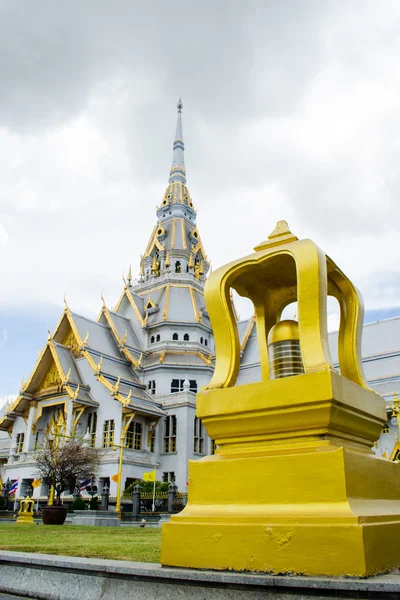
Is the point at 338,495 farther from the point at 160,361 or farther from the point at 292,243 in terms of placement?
the point at 160,361

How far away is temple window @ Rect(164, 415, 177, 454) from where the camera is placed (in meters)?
28.2

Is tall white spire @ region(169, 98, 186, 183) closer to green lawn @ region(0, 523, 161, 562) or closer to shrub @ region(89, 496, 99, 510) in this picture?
shrub @ region(89, 496, 99, 510)

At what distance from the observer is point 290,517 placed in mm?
2359

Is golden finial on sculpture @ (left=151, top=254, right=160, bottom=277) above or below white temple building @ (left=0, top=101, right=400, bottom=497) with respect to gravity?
above

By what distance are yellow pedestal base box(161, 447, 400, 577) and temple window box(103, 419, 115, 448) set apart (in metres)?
24.8

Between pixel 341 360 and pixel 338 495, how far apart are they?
51.3 inches

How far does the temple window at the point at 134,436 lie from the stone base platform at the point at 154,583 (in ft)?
79.5

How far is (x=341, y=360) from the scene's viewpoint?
351 cm

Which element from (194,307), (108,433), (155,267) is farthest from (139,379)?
(155,267)

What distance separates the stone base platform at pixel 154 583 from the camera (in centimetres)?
197

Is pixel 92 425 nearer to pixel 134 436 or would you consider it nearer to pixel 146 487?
pixel 134 436

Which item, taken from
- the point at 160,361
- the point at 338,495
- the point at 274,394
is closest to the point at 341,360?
the point at 274,394

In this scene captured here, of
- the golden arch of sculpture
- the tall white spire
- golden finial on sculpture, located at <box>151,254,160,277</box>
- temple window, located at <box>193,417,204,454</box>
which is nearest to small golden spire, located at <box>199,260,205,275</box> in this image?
golden finial on sculpture, located at <box>151,254,160,277</box>

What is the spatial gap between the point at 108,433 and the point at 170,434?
3719 mm
